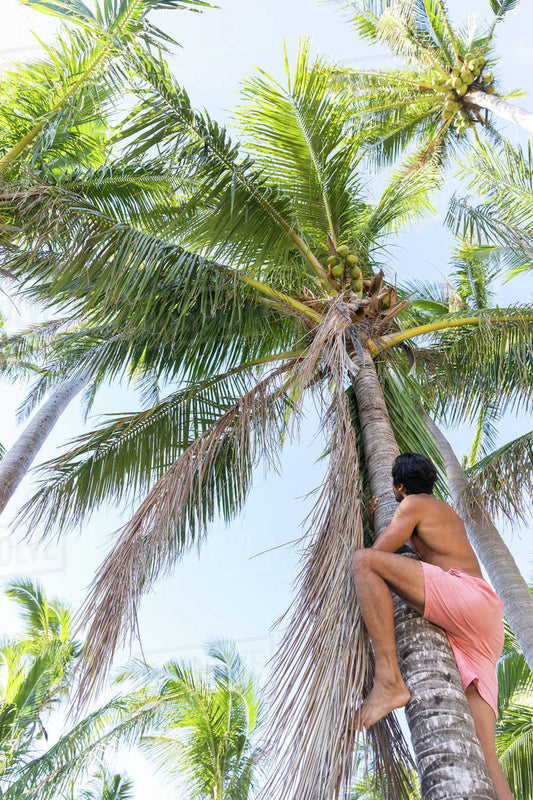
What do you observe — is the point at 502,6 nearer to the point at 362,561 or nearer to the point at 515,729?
the point at 362,561

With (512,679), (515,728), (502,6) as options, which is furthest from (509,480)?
(502,6)

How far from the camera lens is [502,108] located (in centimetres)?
841

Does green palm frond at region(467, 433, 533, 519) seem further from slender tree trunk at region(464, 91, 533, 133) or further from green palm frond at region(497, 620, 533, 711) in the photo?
slender tree trunk at region(464, 91, 533, 133)

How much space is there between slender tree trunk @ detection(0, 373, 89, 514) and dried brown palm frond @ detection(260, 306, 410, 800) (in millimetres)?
4496

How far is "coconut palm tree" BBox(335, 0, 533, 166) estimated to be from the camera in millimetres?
9781

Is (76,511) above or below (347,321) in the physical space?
below

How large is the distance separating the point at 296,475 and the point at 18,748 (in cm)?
634

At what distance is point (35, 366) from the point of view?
42.7 ft

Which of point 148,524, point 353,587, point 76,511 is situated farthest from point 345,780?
point 76,511

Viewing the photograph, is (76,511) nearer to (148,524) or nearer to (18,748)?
(148,524)

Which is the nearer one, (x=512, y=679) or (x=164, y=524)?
(x=164, y=524)

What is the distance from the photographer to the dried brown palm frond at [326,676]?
2146 millimetres

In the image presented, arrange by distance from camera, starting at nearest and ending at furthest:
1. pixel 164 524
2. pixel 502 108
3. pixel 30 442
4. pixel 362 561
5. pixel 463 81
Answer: pixel 362 561, pixel 164 524, pixel 30 442, pixel 502 108, pixel 463 81

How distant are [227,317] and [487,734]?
383 centimetres
